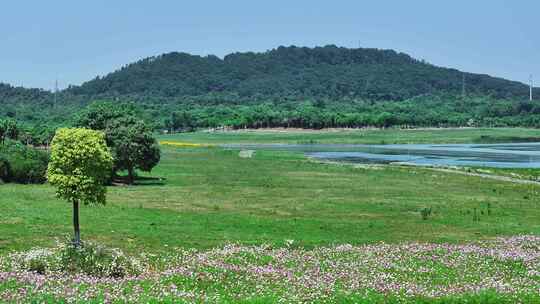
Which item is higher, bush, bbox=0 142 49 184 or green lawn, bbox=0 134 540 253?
bush, bbox=0 142 49 184

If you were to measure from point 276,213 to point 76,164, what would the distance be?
67.6 feet

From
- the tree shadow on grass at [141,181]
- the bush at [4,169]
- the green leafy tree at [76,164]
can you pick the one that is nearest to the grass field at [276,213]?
the tree shadow on grass at [141,181]

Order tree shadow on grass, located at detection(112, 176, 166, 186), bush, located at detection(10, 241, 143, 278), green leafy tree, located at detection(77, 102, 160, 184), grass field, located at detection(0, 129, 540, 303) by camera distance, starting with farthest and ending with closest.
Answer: green leafy tree, located at detection(77, 102, 160, 184)
tree shadow on grass, located at detection(112, 176, 166, 186)
grass field, located at detection(0, 129, 540, 303)
bush, located at detection(10, 241, 143, 278)

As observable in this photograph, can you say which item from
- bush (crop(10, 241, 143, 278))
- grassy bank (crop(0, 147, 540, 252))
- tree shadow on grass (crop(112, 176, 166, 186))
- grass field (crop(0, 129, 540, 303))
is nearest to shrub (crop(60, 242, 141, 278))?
bush (crop(10, 241, 143, 278))

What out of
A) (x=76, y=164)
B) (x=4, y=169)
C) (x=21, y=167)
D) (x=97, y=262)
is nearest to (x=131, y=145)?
(x=21, y=167)

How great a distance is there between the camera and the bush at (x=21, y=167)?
6488cm

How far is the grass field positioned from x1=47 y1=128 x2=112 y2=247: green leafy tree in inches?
129

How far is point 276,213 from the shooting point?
1857 inches

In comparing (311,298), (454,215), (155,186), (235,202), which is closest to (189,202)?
(235,202)

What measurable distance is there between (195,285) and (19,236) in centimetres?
1415

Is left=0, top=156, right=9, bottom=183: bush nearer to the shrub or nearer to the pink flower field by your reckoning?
the pink flower field

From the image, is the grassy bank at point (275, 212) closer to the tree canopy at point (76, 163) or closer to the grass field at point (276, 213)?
the grass field at point (276, 213)

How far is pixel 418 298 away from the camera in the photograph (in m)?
20.8

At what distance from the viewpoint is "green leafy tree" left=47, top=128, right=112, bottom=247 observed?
28.4 metres
